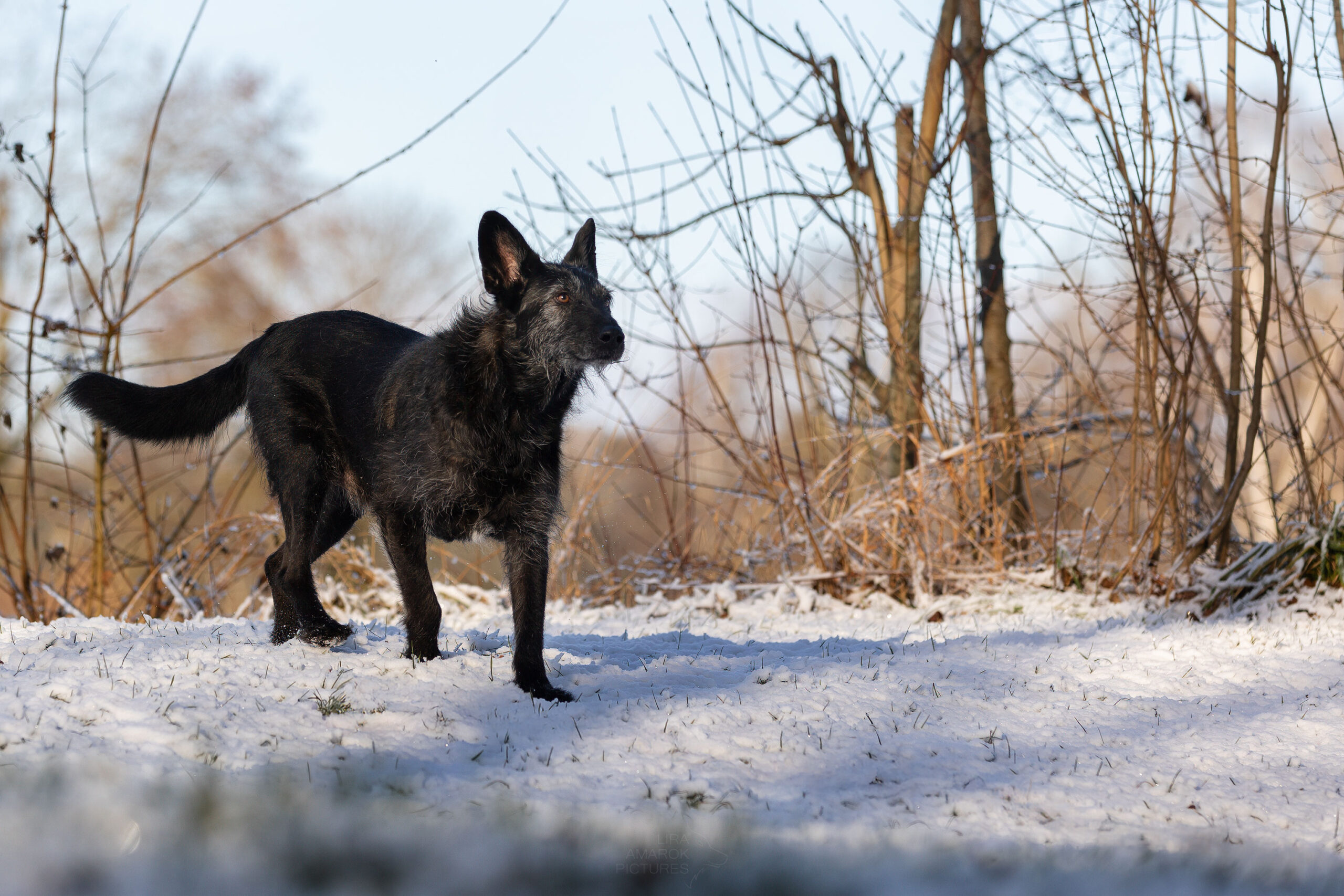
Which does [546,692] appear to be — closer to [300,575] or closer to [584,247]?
[300,575]

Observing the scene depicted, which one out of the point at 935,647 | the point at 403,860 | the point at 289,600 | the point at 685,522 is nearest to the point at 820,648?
the point at 935,647

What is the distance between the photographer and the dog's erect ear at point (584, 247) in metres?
4.77

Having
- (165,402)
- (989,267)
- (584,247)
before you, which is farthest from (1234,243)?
(165,402)

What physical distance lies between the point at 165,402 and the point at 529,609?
229 centimetres

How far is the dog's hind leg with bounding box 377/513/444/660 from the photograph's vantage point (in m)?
4.07

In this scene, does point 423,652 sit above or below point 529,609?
below

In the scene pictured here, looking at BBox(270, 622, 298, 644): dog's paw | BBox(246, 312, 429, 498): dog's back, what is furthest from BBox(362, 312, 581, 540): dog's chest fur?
BBox(270, 622, 298, 644): dog's paw

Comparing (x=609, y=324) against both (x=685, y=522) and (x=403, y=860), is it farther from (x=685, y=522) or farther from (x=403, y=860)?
(x=685, y=522)

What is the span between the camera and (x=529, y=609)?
3979mm

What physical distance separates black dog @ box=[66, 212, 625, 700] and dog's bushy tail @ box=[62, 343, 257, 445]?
0.04ft

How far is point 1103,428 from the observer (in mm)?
7504

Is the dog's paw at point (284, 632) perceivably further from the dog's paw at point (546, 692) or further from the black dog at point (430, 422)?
the dog's paw at point (546, 692)

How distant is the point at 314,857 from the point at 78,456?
6.94 meters

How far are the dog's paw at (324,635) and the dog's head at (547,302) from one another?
1493 mm
